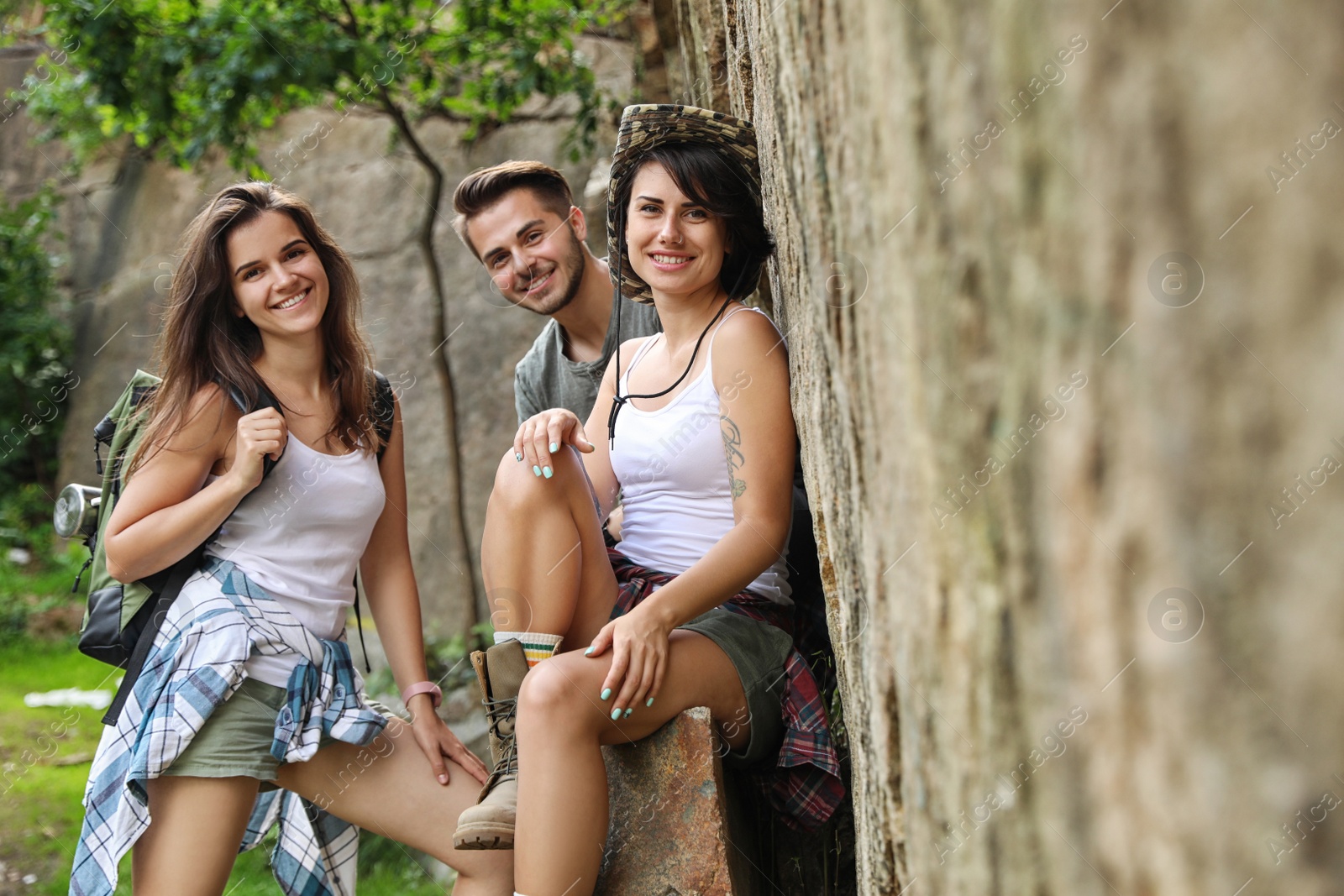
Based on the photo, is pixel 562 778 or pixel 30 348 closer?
pixel 562 778

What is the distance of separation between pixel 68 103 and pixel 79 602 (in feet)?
11.2

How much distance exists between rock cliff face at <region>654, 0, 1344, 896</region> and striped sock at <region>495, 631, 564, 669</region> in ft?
4.00

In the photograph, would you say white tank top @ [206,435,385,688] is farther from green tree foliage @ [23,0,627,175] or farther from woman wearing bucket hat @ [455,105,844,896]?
green tree foliage @ [23,0,627,175]

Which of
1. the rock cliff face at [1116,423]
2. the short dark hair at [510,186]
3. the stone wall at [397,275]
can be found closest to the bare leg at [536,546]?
the rock cliff face at [1116,423]

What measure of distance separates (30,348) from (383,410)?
715 cm

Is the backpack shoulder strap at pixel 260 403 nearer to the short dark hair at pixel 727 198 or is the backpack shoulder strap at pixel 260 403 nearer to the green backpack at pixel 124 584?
the green backpack at pixel 124 584

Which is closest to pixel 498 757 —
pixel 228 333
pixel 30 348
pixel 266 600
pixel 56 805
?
pixel 266 600

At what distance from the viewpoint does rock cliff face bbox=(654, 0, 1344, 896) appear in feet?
1.76

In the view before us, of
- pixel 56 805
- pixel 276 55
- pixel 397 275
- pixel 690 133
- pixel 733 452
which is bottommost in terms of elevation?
pixel 56 805

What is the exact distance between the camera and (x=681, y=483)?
229cm

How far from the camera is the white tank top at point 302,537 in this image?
2.38 m

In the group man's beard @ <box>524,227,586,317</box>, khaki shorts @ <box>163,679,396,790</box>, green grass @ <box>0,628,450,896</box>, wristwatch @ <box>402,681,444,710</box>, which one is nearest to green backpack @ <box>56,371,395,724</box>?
khaki shorts @ <box>163,679,396,790</box>

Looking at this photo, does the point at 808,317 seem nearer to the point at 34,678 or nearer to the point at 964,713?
the point at 964,713

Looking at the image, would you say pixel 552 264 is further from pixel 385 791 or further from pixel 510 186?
pixel 385 791
